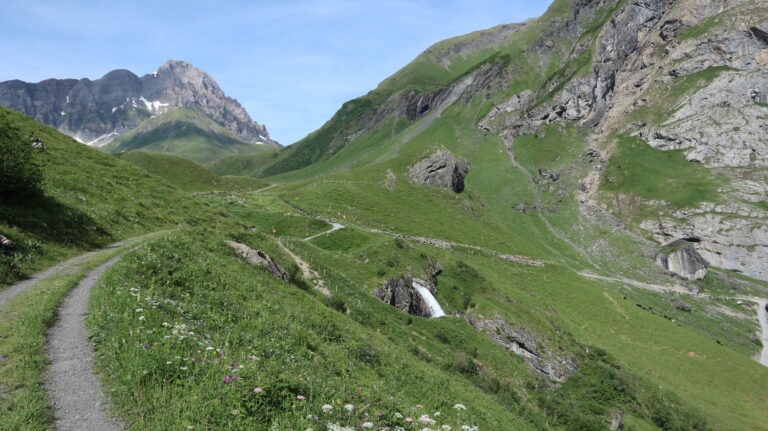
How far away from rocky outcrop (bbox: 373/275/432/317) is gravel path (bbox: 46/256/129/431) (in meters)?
26.4

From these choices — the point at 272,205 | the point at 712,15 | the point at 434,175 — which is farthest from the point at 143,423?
the point at 712,15

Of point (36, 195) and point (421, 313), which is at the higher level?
point (36, 195)

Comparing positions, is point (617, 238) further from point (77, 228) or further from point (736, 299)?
point (77, 228)

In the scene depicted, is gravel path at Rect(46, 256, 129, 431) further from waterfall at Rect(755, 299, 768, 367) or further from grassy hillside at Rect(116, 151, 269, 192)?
waterfall at Rect(755, 299, 768, 367)

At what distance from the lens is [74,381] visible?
7.41 metres

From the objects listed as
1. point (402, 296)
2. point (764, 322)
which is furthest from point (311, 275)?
point (764, 322)

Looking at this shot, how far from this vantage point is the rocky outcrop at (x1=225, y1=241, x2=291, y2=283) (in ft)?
75.6

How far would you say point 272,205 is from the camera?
233 feet

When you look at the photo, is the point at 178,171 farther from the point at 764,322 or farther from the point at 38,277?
the point at 764,322

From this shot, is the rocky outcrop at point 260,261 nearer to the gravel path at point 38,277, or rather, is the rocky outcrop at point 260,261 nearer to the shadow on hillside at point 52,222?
the gravel path at point 38,277

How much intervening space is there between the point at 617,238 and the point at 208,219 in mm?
156428

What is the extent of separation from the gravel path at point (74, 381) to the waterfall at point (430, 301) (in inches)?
1331

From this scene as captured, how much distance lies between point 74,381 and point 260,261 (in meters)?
16.0

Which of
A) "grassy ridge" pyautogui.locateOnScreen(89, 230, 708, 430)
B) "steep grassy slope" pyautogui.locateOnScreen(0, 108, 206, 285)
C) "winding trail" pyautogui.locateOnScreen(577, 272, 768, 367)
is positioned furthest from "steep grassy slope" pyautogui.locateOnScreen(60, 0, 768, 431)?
"steep grassy slope" pyautogui.locateOnScreen(0, 108, 206, 285)
